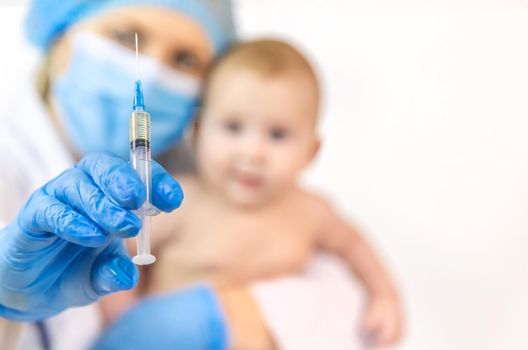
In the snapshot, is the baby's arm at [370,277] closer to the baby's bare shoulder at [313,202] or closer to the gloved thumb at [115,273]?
the baby's bare shoulder at [313,202]

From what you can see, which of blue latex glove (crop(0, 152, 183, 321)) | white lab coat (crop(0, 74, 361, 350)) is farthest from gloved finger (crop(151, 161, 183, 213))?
white lab coat (crop(0, 74, 361, 350))

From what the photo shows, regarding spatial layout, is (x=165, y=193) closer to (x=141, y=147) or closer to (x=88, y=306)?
(x=141, y=147)

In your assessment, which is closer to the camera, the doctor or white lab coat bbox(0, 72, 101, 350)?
white lab coat bbox(0, 72, 101, 350)

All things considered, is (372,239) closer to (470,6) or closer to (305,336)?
(305,336)

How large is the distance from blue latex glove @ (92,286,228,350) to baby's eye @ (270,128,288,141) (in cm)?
27

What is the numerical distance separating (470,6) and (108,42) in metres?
0.90

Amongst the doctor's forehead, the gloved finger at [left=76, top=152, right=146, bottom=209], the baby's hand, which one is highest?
the doctor's forehead

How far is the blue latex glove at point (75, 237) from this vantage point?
599mm

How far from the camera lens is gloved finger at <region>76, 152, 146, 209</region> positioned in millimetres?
587

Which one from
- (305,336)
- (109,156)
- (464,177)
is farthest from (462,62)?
(109,156)

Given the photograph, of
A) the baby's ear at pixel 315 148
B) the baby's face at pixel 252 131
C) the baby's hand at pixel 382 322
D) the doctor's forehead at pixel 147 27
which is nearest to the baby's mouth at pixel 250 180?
the baby's face at pixel 252 131

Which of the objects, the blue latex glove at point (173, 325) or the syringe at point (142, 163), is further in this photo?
the blue latex glove at point (173, 325)

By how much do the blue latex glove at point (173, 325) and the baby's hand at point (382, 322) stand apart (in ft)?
1.00

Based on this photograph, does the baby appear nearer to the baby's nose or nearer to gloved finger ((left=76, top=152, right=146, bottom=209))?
the baby's nose
